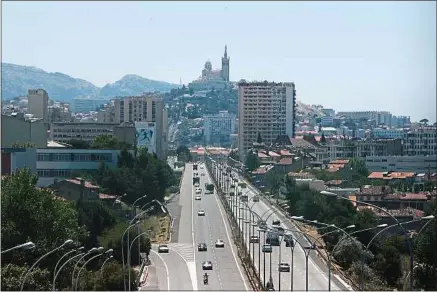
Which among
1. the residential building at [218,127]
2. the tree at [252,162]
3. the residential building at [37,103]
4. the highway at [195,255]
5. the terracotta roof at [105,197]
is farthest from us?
the residential building at [218,127]

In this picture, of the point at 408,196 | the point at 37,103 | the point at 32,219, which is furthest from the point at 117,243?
the point at 37,103

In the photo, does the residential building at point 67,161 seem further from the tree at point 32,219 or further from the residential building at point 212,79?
the residential building at point 212,79

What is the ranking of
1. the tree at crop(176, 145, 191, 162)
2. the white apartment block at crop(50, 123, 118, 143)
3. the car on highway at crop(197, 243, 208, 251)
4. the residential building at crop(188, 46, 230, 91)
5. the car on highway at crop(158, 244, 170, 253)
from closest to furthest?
the car on highway at crop(158, 244, 170, 253) < the car on highway at crop(197, 243, 208, 251) < the white apartment block at crop(50, 123, 118, 143) < the tree at crop(176, 145, 191, 162) < the residential building at crop(188, 46, 230, 91)

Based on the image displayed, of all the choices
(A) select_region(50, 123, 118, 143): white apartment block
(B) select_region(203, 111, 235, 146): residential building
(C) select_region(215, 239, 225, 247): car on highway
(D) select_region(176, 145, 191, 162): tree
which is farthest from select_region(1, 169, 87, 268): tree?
(B) select_region(203, 111, 235, 146): residential building

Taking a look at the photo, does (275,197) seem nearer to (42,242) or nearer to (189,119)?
(42,242)

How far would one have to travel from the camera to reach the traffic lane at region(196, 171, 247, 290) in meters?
21.3

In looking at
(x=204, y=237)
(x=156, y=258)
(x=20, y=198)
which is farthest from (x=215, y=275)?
(x=204, y=237)

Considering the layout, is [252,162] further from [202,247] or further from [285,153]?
[202,247]

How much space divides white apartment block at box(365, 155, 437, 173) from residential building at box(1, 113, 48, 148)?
21.6 m

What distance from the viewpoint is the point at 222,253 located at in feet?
88.9

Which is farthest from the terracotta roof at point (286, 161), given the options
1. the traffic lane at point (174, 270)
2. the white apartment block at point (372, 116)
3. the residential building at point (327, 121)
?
the white apartment block at point (372, 116)

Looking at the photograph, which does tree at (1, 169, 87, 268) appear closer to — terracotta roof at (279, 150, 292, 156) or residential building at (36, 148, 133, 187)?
residential building at (36, 148, 133, 187)

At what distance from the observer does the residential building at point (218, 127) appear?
128500 millimetres

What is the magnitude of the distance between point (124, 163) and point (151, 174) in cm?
191
